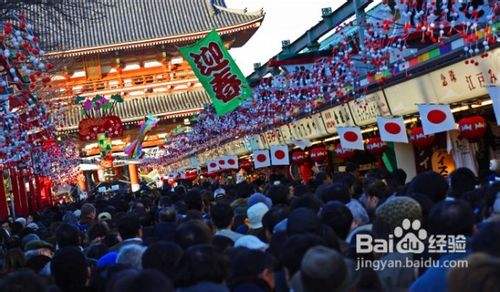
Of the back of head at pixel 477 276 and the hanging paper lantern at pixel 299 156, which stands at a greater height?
the hanging paper lantern at pixel 299 156

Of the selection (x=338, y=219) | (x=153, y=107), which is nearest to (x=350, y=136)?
(x=338, y=219)

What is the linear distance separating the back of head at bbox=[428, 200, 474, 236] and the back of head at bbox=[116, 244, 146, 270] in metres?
2.55

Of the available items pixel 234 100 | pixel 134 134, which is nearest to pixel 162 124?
pixel 134 134

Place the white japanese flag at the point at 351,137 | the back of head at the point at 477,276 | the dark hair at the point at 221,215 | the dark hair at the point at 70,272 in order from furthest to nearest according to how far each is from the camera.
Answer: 1. the white japanese flag at the point at 351,137
2. the dark hair at the point at 221,215
3. the dark hair at the point at 70,272
4. the back of head at the point at 477,276

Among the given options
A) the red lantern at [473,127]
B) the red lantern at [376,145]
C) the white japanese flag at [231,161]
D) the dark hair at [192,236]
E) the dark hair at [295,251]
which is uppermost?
the white japanese flag at [231,161]

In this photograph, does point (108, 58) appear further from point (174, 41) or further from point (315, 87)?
point (315, 87)

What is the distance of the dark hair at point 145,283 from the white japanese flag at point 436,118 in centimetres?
1023

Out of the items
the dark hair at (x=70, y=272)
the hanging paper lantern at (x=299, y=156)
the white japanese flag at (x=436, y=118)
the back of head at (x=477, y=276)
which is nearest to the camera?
the back of head at (x=477, y=276)

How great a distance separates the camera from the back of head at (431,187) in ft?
24.1

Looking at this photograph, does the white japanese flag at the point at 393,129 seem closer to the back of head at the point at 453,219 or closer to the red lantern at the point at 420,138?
the red lantern at the point at 420,138

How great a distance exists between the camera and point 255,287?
202 inches

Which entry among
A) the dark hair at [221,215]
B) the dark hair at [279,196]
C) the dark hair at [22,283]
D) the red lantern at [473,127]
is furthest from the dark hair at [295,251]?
the red lantern at [473,127]

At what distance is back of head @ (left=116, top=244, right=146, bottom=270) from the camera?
6.69 metres

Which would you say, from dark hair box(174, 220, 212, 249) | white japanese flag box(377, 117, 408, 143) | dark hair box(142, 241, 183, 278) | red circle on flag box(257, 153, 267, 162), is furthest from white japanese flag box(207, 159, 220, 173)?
dark hair box(142, 241, 183, 278)
